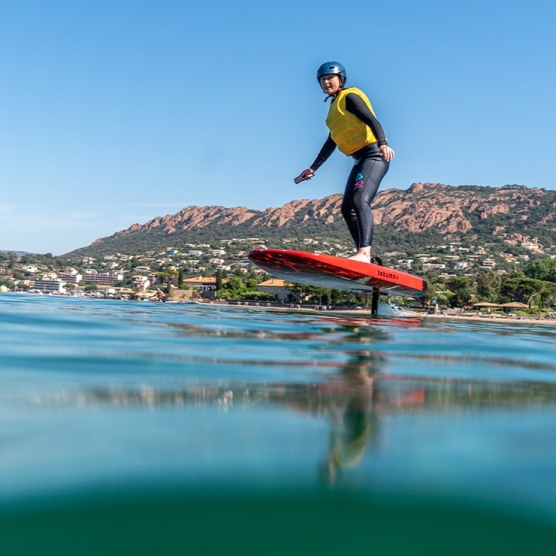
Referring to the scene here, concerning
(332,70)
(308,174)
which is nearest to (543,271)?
(308,174)

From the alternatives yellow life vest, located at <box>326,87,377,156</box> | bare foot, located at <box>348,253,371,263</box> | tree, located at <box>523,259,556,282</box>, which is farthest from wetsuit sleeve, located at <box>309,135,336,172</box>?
tree, located at <box>523,259,556,282</box>

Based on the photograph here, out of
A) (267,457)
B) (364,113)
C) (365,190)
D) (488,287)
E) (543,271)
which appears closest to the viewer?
(267,457)

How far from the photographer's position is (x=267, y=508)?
5.25ft

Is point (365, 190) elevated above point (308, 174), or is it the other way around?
point (308, 174)

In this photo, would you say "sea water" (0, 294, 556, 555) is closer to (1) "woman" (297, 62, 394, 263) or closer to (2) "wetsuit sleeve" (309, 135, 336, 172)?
(1) "woman" (297, 62, 394, 263)

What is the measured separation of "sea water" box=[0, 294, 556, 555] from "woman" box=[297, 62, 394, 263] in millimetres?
6853

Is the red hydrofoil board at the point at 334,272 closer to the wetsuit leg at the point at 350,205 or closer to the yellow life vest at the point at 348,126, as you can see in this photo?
the wetsuit leg at the point at 350,205

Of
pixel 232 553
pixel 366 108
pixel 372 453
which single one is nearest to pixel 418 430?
pixel 372 453

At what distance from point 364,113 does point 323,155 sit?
6.42 feet

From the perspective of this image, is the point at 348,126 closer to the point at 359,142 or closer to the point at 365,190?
the point at 359,142

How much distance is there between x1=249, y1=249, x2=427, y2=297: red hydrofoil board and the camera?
9750 millimetres

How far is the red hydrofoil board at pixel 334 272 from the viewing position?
975cm

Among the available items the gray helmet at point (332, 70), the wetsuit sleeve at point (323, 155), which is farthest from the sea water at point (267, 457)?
the wetsuit sleeve at point (323, 155)

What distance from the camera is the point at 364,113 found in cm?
1001
